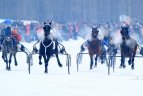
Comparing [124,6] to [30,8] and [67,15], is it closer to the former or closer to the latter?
[67,15]

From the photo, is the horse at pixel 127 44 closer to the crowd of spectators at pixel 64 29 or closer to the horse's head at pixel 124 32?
the horse's head at pixel 124 32

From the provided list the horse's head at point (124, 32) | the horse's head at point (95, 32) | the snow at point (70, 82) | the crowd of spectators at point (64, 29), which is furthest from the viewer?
the crowd of spectators at point (64, 29)

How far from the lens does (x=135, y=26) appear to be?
37469mm

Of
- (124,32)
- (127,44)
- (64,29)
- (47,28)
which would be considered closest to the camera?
(47,28)

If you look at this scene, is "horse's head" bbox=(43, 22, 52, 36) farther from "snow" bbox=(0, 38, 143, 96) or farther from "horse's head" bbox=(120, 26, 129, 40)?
"horse's head" bbox=(120, 26, 129, 40)

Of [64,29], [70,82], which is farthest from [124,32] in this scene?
[64,29]

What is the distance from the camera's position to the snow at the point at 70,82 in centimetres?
1181

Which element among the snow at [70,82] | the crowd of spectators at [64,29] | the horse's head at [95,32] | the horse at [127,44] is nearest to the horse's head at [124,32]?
the horse at [127,44]

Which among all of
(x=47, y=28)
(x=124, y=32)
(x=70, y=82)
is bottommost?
(x=70, y=82)

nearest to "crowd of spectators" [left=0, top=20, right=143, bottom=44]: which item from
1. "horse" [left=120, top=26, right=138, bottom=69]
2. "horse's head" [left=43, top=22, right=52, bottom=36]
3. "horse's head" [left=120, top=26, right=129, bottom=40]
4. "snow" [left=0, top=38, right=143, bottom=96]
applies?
"horse" [left=120, top=26, right=138, bottom=69]

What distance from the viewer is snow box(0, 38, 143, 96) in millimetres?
11812

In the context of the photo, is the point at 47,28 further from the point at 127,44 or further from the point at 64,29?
the point at 64,29

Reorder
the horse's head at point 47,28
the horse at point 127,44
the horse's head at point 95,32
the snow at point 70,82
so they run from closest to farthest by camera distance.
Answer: the snow at point 70,82 < the horse's head at point 47,28 < the horse at point 127,44 < the horse's head at point 95,32

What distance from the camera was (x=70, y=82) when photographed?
13703 millimetres
